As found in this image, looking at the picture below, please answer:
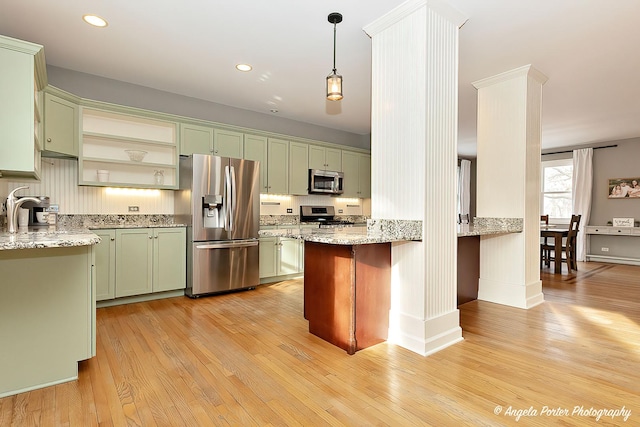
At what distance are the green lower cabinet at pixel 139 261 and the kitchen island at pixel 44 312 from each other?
172 cm

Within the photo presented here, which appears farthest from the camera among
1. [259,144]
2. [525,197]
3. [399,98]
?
[259,144]

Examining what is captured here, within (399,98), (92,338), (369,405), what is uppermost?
(399,98)

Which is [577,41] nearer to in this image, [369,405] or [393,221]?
[393,221]

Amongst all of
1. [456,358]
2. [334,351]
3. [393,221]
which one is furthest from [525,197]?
[334,351]

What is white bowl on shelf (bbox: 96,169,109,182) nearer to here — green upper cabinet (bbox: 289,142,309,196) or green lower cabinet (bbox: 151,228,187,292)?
green lower cabinet (bbox: 151,228,187,292)

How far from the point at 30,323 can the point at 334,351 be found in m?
1.96

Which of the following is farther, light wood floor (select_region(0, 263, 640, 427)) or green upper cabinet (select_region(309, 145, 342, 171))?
green upper cabinet (select_region(309, 145, 342, 171))

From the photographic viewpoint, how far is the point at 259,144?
514 cm

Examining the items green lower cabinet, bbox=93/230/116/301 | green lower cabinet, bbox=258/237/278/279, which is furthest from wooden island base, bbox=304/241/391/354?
green lower cabinet, bbox=93/230/116/301

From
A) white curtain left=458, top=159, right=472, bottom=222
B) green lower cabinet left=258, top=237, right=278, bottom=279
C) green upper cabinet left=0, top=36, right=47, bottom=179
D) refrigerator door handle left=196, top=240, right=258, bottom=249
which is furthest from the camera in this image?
white curtain left=458, top=159, right=472, bottom=222

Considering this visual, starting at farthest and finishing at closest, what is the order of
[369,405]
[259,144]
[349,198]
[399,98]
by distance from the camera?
[349,198] < [259,144] < [399,98] < [369,405]

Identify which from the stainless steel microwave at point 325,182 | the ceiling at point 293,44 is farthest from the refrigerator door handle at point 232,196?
the stainless steel microwave at point 325,182

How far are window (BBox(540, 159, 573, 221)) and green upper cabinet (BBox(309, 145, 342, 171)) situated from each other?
5576mm

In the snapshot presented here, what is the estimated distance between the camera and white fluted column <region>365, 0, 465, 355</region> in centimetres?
259
